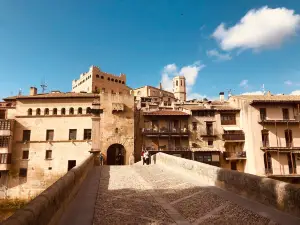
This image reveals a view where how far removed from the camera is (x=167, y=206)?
292 inches

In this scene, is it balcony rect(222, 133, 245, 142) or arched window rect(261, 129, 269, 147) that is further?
balcony rect(222, 133, 245, 142)

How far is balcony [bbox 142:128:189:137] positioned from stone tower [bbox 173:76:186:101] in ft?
217

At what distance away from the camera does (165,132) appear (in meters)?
38.9

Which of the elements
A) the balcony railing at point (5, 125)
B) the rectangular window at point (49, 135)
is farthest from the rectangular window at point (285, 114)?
the balcony railing at point (5, 125)

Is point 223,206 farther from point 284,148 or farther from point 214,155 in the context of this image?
point 284,148

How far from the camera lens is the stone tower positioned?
10544 cm

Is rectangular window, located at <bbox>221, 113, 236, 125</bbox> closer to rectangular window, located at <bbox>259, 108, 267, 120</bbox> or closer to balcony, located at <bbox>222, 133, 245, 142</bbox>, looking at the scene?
balcony, located at <bbox>222, 133, 245, 142</bbox>

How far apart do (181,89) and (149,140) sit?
231ft

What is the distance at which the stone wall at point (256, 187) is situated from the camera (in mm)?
5852

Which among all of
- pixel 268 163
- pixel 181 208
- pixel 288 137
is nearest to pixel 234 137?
pixel 268 163

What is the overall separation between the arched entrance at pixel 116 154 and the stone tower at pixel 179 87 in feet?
243

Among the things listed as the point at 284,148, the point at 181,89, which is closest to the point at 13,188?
the point at 284,148

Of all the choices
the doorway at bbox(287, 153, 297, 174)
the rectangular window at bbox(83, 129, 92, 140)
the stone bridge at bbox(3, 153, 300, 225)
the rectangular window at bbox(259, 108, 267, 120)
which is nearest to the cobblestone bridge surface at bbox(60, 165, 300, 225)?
the stone bridge at bbox(3, 153, 300, 225)

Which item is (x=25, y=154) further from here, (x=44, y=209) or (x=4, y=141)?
(x=44, y=209)
